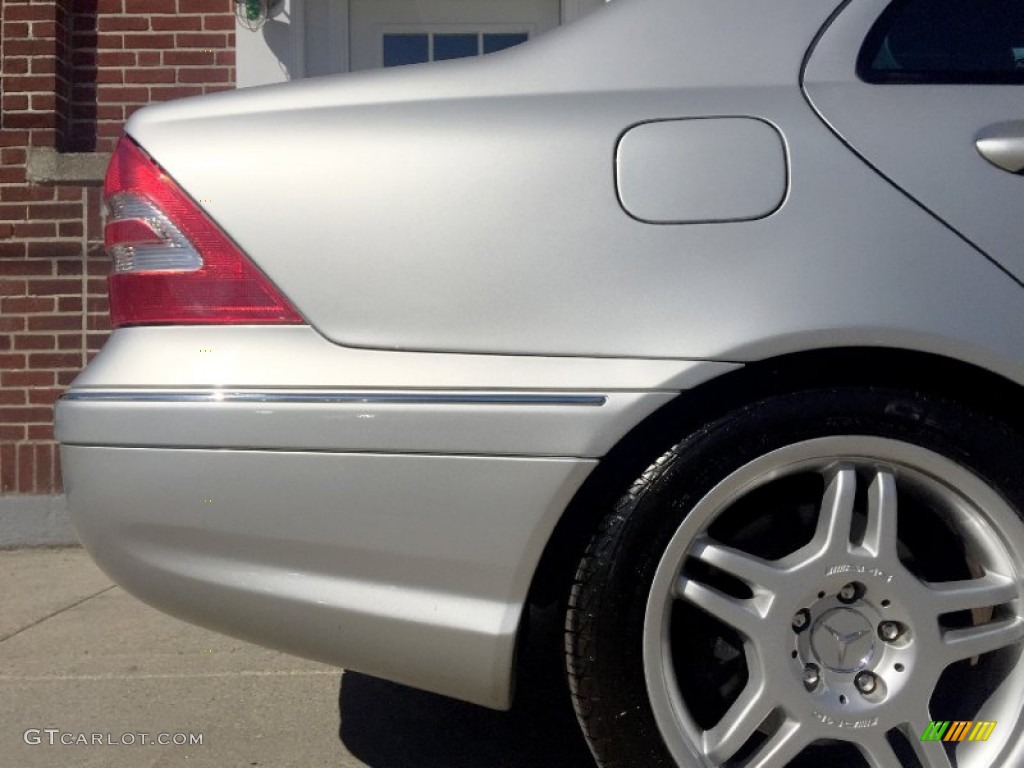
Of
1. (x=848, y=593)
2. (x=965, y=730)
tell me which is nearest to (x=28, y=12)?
(x=848, y=593)

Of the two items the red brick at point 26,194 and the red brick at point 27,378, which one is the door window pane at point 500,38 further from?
the red brick at point 27,378

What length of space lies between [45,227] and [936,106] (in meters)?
4.00

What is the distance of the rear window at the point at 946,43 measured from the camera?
1625 mm

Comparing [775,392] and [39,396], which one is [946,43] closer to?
[775,392]

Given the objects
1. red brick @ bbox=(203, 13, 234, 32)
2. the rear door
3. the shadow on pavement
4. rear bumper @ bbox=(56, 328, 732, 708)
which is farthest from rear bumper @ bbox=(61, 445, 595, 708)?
red brick @ bbox=(203, 13, 234, 32)

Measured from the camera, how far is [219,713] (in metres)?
2.34

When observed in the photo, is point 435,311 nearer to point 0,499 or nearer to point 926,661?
point 926,661

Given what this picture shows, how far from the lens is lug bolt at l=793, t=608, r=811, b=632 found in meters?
1.60

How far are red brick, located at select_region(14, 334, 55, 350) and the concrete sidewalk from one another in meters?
1.67

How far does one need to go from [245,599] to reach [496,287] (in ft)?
2.21

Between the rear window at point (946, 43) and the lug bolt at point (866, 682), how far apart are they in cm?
101

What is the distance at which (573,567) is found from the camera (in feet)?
5.40

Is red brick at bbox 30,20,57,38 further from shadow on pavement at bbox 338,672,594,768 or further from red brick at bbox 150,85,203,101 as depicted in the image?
shadow on pavement at bbox 338,672,594,768

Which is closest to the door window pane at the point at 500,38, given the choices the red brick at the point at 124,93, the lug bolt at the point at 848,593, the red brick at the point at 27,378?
the red brick at the point at 124,93
